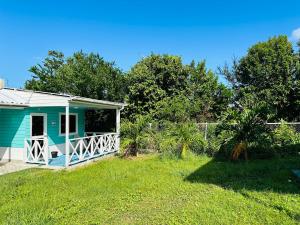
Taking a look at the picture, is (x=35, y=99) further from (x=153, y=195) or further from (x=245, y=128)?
(x=245, y=128)

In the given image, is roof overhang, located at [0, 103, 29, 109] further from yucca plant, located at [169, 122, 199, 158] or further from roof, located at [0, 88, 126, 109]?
yucca plant, located at [169, 122, 199, 158]

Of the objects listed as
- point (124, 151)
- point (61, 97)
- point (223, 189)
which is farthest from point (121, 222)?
point (124, 151)

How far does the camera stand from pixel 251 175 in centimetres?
775

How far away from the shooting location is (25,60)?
20.9m

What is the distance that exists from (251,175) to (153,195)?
3673 mm

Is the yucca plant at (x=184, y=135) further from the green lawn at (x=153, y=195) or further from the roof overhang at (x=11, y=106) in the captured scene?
the roof overhang at (x=11, y=106)

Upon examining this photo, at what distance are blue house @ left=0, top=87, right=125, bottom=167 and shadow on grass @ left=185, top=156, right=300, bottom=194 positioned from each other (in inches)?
190

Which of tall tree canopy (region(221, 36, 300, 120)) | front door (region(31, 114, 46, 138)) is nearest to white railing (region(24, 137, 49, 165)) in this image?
front door (region(31, 114, 46, 138))

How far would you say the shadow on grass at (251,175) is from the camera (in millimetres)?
6383

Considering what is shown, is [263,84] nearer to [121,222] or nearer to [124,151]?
[124,151]

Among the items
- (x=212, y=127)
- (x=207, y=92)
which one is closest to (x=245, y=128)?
(x=212, y=127)

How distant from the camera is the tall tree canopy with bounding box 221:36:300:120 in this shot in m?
15.1

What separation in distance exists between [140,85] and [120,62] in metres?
3.14

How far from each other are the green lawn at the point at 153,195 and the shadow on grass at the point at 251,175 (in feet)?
0.08
